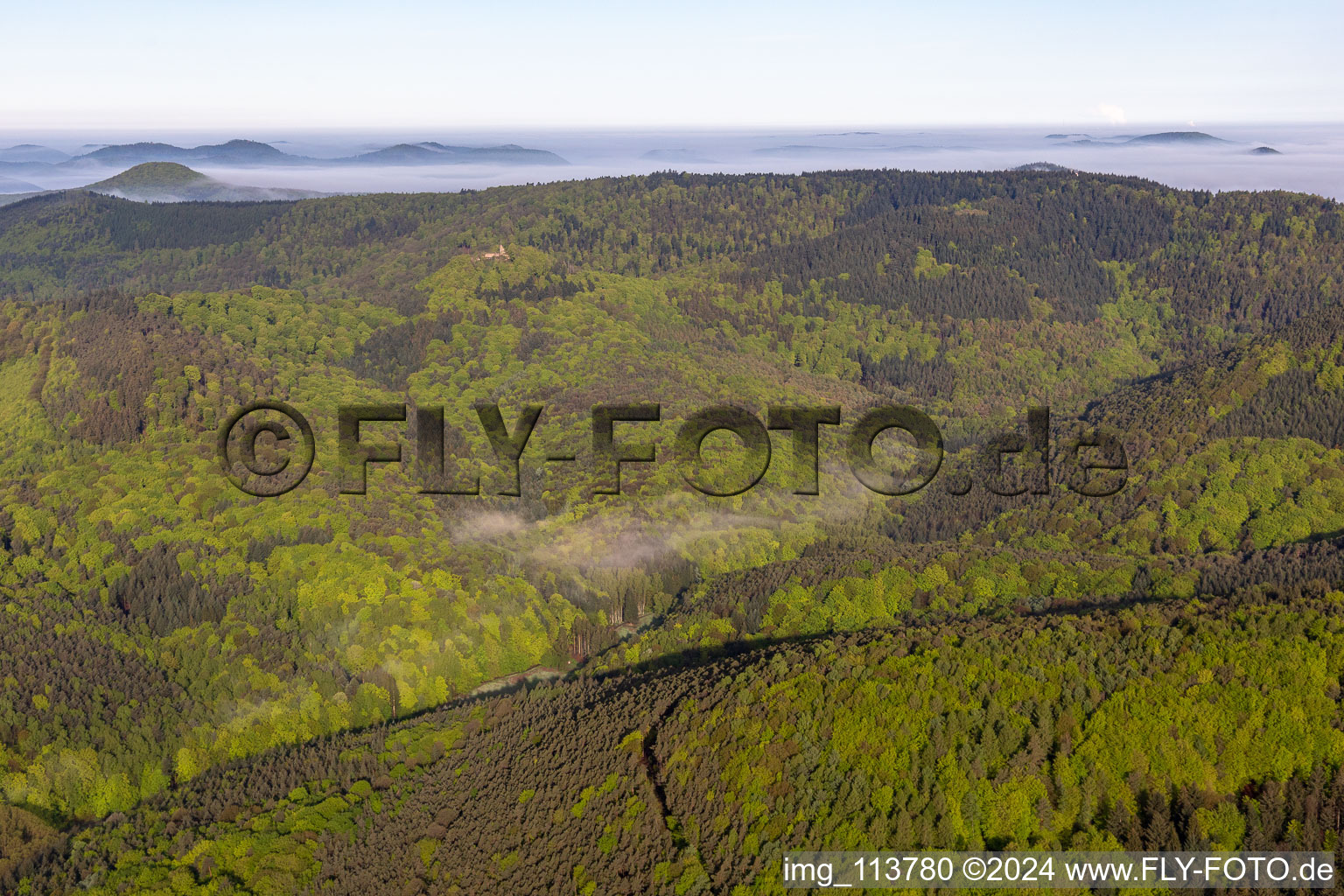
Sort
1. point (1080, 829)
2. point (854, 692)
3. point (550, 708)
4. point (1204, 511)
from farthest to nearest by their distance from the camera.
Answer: point (1204, 511), point (550, 708), point (854, 692), point (1080, 829)

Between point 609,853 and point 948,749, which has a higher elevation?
point 948,749

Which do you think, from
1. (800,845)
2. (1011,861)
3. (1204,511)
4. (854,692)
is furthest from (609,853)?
(1204,511)

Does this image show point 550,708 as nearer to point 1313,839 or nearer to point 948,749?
point 948,749

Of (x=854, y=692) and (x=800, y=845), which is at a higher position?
(x=854, y=692)

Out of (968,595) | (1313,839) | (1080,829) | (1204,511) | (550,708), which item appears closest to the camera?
(1313,839)

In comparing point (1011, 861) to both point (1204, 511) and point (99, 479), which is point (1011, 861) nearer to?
point (1204, 511)

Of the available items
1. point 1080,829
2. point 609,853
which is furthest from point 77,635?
point 1080,829

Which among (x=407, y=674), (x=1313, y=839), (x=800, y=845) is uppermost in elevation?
(x=1313, y=839)

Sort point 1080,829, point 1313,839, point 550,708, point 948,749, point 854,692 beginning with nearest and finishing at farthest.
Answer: point 1313,839
point 1080,829
point 948,749
point 854,692
point 550,708

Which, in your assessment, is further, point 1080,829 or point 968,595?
point 968,595
